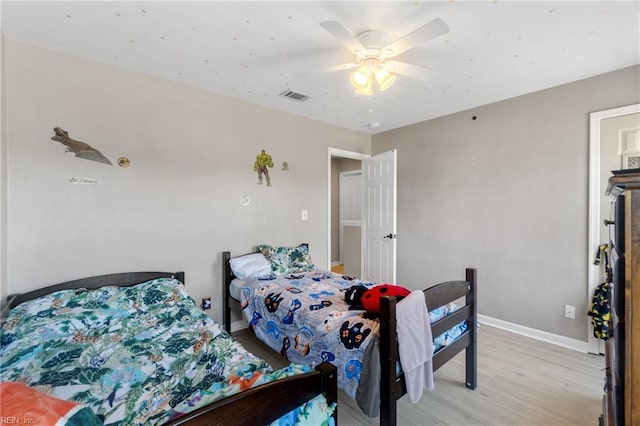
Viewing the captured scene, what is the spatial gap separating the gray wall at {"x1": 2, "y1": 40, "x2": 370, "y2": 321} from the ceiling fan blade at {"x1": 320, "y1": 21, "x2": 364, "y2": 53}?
1.73 m

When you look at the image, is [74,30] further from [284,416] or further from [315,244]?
[315,244]

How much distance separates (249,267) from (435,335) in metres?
1.86

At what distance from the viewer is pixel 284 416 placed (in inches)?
34.6

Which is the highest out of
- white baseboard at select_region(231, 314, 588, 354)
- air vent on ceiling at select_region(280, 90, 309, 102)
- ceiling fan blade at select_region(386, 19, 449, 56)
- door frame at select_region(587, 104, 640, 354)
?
air vent on ceiling at select_region(280, 90, 309, 102)

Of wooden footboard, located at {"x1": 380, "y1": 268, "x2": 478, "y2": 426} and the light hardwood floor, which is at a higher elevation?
wooden footboard, located at {"x1": 380, "y1": 268, "x2": 478, "y2": 426}

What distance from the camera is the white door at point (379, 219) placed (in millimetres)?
3633

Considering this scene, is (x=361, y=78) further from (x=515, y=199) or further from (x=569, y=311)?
(x=569, y=311)

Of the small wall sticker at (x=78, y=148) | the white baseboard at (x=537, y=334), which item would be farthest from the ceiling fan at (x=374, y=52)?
the white baseboard at (x=537, y=334)

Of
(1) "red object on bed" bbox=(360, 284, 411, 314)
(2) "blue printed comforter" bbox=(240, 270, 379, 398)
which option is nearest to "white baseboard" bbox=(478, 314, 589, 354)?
(2) "blue printed comforter" bbox=(240, 270, 379, 398)

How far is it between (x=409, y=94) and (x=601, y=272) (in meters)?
2.45

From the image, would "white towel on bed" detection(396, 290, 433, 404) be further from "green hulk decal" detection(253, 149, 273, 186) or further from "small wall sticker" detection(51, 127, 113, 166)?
"small wall sticker" detection(51, 127, 113, 166)

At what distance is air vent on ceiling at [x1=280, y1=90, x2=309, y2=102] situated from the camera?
2.91m

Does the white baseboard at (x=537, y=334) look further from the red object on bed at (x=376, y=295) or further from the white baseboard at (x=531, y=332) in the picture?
the red object on bed at (x=376, y=295)

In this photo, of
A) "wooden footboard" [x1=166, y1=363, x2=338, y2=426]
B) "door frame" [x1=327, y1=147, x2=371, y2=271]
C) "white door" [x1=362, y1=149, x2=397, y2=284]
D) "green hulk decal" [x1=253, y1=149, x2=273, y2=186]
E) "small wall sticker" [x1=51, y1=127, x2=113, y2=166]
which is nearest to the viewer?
"wooden footboard" [x1=166, y1=363, x2=338, y2=426]
